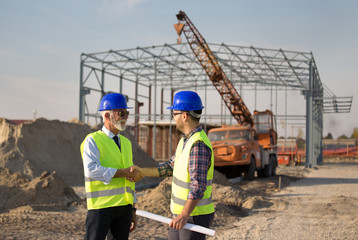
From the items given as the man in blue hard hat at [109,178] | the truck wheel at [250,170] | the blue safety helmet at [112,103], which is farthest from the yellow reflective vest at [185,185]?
the truck wheel at [250,170]

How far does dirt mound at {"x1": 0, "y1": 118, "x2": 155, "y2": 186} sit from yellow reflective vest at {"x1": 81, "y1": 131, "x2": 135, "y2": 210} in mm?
11380

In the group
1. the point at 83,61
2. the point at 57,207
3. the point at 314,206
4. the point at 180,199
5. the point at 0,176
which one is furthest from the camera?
the point at 83,61

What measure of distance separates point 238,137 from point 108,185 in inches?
517

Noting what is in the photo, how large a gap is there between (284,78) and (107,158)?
31801 millimetres

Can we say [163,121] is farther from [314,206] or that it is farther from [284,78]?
[314,206]

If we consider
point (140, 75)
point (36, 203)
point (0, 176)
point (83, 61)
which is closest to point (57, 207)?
point (36, 203)

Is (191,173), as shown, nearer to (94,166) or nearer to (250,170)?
(94,166)

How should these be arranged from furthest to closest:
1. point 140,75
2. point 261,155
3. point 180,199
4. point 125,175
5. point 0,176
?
point 140,75, point 261,155, point 0,176, point 125,175, point 180,199

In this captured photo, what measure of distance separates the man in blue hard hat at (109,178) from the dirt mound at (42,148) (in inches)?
445

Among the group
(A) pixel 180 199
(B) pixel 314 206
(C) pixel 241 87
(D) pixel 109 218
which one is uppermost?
(C) pixel 241 87

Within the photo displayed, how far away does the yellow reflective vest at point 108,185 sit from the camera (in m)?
3.08

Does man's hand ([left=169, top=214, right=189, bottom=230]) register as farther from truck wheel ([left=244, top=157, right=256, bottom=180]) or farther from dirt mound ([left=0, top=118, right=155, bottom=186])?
truck wheel ([left=244, top=157, right=256, bottom=180])

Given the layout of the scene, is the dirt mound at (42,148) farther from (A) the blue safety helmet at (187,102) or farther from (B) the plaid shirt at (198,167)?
(B) the plaid shirt at (198,167)

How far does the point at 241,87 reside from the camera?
33.7 m
